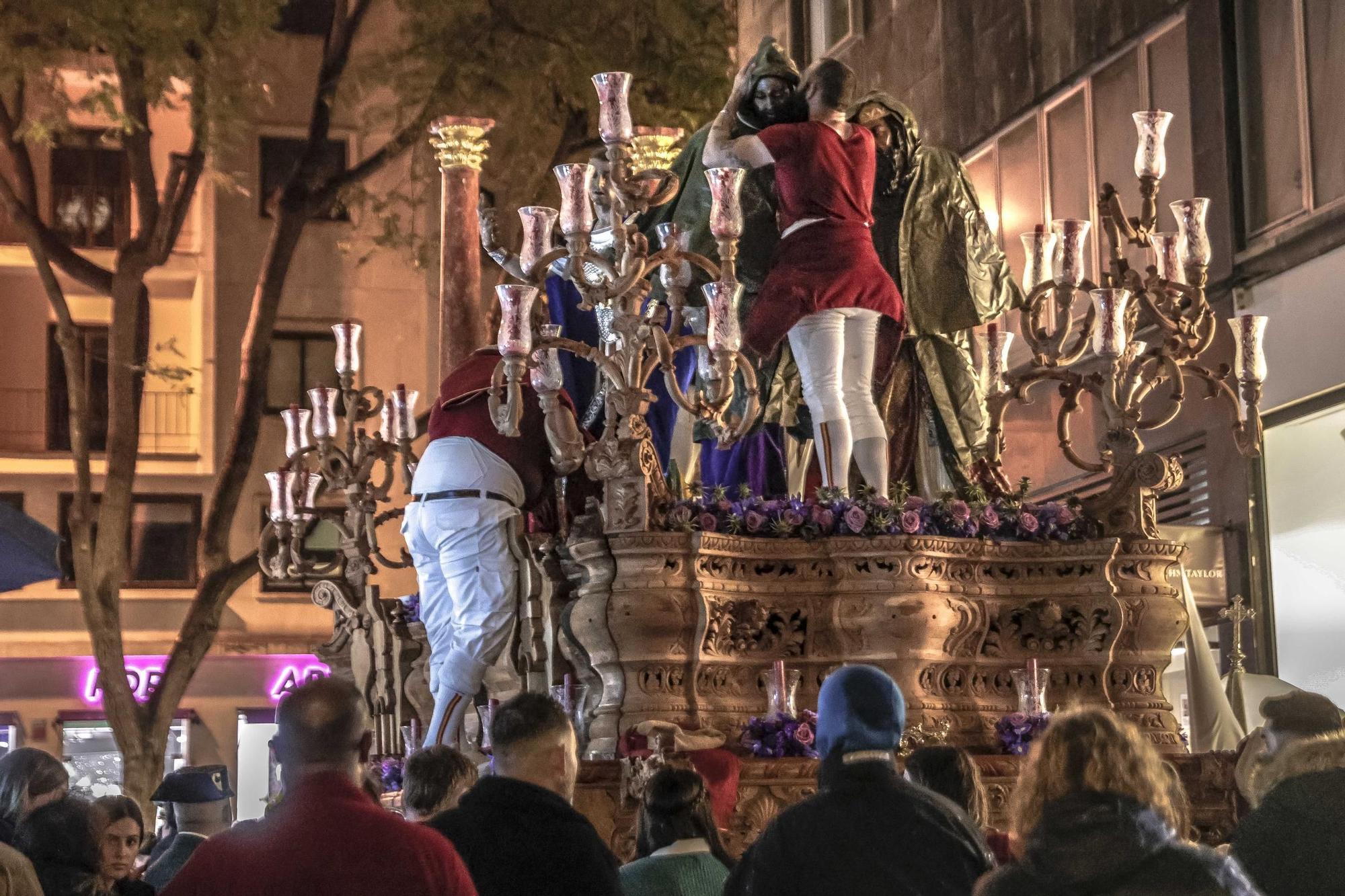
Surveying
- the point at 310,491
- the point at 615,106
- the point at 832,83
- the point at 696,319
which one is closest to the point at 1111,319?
the point at 832,83

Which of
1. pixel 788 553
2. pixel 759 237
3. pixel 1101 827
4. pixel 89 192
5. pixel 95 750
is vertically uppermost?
pixel 89 192

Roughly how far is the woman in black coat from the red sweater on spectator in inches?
44.5

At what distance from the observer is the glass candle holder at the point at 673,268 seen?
11.2 metres

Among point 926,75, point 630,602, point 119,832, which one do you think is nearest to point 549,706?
point 119,832

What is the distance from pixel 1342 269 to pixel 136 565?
19.4m

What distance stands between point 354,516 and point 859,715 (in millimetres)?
10327

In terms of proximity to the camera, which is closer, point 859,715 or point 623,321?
point 859,715

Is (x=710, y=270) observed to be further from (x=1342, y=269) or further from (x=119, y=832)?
(x=1342, y=269)

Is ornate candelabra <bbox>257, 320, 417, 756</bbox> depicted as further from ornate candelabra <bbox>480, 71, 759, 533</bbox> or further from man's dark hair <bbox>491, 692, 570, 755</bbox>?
man's dark hair <bbox>491, 692, 570, 755</bbox>

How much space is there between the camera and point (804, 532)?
11.4m

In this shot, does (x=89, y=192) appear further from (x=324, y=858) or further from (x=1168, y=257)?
(x=324, y=858)

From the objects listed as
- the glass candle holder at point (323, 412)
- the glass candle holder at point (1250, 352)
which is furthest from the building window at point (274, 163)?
the glass candle holder at point (1250, 352)

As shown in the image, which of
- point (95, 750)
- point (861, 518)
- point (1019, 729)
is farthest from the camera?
point (95, 750)

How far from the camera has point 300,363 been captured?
32031 mm
